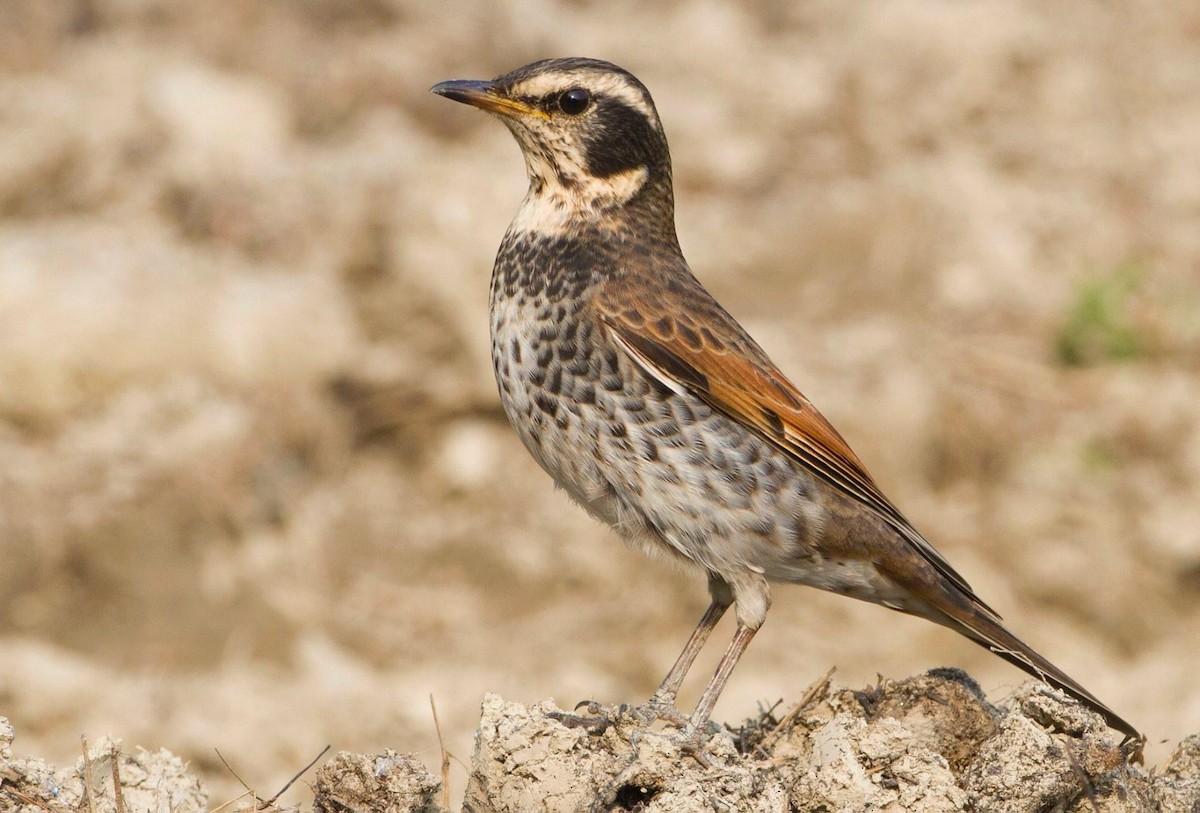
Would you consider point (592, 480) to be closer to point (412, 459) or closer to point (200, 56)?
point (412, 459)

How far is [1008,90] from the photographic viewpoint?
587 inches

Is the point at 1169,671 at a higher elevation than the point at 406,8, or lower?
lower

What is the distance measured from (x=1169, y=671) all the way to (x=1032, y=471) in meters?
1.92

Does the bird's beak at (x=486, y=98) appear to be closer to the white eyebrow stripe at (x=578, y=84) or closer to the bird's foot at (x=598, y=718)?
the white eyebrow stripe at (x=578, y=84)

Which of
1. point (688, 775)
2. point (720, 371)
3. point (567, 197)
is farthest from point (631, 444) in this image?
point (688, 775)

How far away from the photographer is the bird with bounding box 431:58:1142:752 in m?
5.92

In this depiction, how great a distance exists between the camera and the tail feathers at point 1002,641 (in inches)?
237

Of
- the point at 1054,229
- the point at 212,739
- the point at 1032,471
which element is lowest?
the point at 212,739

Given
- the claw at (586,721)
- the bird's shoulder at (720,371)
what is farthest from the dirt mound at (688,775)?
the bird's shoulder at (720,371)

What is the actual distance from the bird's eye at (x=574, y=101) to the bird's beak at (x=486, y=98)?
0.08 meters

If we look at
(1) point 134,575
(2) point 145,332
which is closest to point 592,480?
(1) point 134,575

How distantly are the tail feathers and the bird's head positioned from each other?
2.01 meters

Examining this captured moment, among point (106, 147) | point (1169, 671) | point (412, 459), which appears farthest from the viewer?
point (106, 147)

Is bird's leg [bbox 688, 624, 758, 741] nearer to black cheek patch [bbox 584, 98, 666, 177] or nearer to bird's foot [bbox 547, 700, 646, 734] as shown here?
bird's foot [bbox 547, 700, 646, 734]
